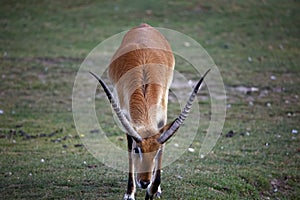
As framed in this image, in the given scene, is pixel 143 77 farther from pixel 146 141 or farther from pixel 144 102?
pixel 146 141

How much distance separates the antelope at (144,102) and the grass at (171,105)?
112 centimetres

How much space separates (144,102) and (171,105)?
19.1ft

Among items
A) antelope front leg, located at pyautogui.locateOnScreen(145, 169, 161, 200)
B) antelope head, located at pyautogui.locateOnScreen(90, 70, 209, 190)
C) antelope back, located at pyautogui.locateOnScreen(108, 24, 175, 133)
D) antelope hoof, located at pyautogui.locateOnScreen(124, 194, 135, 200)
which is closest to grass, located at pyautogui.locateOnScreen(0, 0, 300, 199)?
antelope hoof, located at pyautogui.locateOnScreen(124, 194, 135, 200)

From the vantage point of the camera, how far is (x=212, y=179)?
8047 millimetres

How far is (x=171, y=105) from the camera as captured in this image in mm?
12367

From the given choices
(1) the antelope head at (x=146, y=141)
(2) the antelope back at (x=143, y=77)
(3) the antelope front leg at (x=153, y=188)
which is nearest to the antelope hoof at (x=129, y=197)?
(3) the antelope front leg at (x=153, y=188)

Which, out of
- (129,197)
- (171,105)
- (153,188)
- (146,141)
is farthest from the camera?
(171,105)

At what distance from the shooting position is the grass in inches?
314

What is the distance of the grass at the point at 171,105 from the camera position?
7977mm

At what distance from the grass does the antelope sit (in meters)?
1.12

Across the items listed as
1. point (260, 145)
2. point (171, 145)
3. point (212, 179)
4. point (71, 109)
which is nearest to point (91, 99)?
point (71, 109)

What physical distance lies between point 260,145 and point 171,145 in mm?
1759

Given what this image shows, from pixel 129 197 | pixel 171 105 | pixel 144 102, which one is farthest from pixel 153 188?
pixel 171 105

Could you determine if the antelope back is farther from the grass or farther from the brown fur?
the grass
